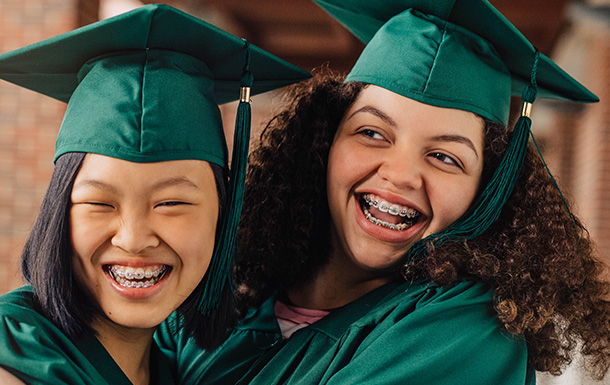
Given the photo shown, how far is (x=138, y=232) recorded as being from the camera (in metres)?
1.43

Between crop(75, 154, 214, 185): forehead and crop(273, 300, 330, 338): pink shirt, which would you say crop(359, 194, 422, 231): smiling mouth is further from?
crop(75, 154, 214, 185): forehead

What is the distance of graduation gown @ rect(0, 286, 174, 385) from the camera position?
1.31 m

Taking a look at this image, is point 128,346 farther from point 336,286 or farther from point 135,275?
point 336,286

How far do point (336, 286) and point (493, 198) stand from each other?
536mm

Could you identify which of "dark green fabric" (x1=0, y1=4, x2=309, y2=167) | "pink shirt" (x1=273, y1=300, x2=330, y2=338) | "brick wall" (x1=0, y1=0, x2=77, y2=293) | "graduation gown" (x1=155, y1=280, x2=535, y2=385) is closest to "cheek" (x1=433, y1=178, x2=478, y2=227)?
"graduation gown" (x1=155, y1=280, x2=535, y2=385)

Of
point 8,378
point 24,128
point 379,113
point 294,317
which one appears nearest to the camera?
point 8,378

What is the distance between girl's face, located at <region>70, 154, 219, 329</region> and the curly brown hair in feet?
1.71

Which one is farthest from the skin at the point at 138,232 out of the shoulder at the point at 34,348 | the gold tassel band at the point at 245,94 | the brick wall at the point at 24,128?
the brick wall at the point at 24,128

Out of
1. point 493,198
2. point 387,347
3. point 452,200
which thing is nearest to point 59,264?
point 387,347

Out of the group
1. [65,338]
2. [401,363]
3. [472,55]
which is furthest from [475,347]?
[65,338]

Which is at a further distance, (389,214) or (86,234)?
(389,214)

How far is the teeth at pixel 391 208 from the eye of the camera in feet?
5.86

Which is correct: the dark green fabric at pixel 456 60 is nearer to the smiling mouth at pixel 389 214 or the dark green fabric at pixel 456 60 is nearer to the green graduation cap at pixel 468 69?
the green graduation cap at pixel 468 69

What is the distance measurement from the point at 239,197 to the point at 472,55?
73 cm
